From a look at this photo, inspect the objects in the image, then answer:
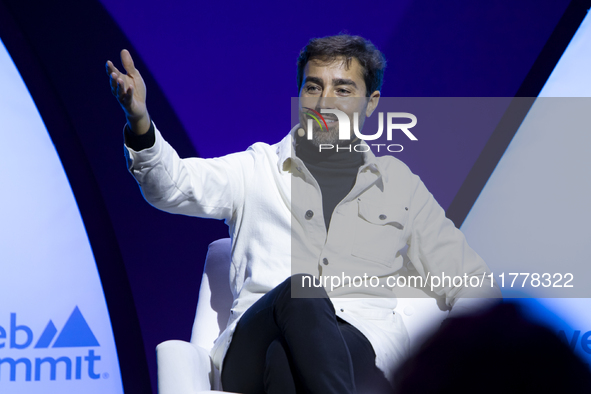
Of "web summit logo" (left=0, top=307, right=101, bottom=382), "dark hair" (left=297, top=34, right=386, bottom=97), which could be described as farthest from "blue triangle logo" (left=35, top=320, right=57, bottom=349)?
"dark hair" (left=297, top=34, right=386, bottom=97)


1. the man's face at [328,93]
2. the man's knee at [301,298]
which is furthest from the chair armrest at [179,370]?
the man's face at [328,93]

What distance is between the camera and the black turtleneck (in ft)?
5.46

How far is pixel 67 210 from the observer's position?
2.18 metres

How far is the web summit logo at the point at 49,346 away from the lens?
209cm

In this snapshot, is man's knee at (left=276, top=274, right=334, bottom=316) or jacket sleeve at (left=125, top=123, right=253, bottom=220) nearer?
man's knee at (left=276, top=274, right=334, bottom=316)

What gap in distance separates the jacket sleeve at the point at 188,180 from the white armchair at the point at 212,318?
0.52 ft

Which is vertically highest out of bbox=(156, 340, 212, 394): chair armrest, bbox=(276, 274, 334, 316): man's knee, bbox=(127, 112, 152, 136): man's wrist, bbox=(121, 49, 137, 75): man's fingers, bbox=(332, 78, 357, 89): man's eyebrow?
bbox=(332, 78, 357, 89): man's eyebrow

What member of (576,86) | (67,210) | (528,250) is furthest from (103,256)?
(576,86)

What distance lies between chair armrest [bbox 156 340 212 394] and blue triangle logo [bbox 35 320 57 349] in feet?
3.46

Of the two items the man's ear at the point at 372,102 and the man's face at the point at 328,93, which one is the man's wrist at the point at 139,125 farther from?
the man's ear at the point at 372,102

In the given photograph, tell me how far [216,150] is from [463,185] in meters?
1.02

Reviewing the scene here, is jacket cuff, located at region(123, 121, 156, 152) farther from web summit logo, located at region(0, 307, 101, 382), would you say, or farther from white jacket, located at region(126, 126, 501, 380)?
web summit logo, located at region(0, 307, 101, 382)

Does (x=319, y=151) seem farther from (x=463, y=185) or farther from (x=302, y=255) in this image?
(x=463, y=185)

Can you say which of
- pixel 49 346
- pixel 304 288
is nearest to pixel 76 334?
pixel 49 346
